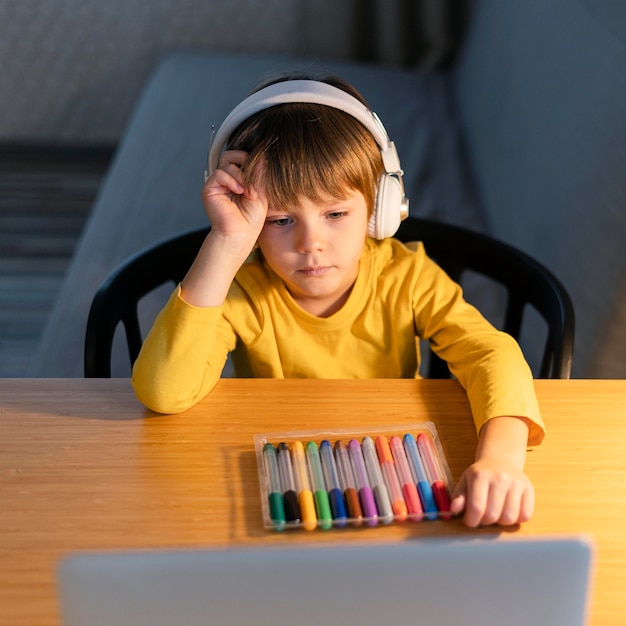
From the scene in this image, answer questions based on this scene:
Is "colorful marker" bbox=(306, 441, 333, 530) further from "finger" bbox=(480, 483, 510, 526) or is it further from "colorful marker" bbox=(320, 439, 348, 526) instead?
"finger" bbox=(480, 483, 510, 526)

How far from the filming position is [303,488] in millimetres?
812

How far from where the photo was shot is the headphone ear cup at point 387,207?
1.04 meters

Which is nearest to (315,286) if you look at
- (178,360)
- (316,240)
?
(316,240)

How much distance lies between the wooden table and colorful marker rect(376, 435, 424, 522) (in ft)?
0.05

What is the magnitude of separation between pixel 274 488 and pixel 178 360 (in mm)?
213

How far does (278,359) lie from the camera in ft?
3.79

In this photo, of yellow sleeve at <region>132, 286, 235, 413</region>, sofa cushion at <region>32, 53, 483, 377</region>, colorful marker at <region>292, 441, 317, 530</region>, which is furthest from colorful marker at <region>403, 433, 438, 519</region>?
sofa cushion at <region>32, 53, 483, 377</region>

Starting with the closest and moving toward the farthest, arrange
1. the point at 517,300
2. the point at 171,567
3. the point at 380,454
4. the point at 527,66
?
1. the point at 171,567
2. the point at 380,454
3. the point at 517,300
4. the point at 527,66

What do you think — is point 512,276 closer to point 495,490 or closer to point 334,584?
point 495,490

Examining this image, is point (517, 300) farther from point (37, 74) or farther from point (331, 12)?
point (37, 74)

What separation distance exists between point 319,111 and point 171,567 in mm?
691

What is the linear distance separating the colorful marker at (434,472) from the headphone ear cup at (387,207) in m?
0.30

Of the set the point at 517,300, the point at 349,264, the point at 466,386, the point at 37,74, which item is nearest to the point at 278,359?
the point at 349,264

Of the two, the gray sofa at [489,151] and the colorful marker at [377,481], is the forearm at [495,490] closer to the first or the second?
the colorful marker at [377,481]
